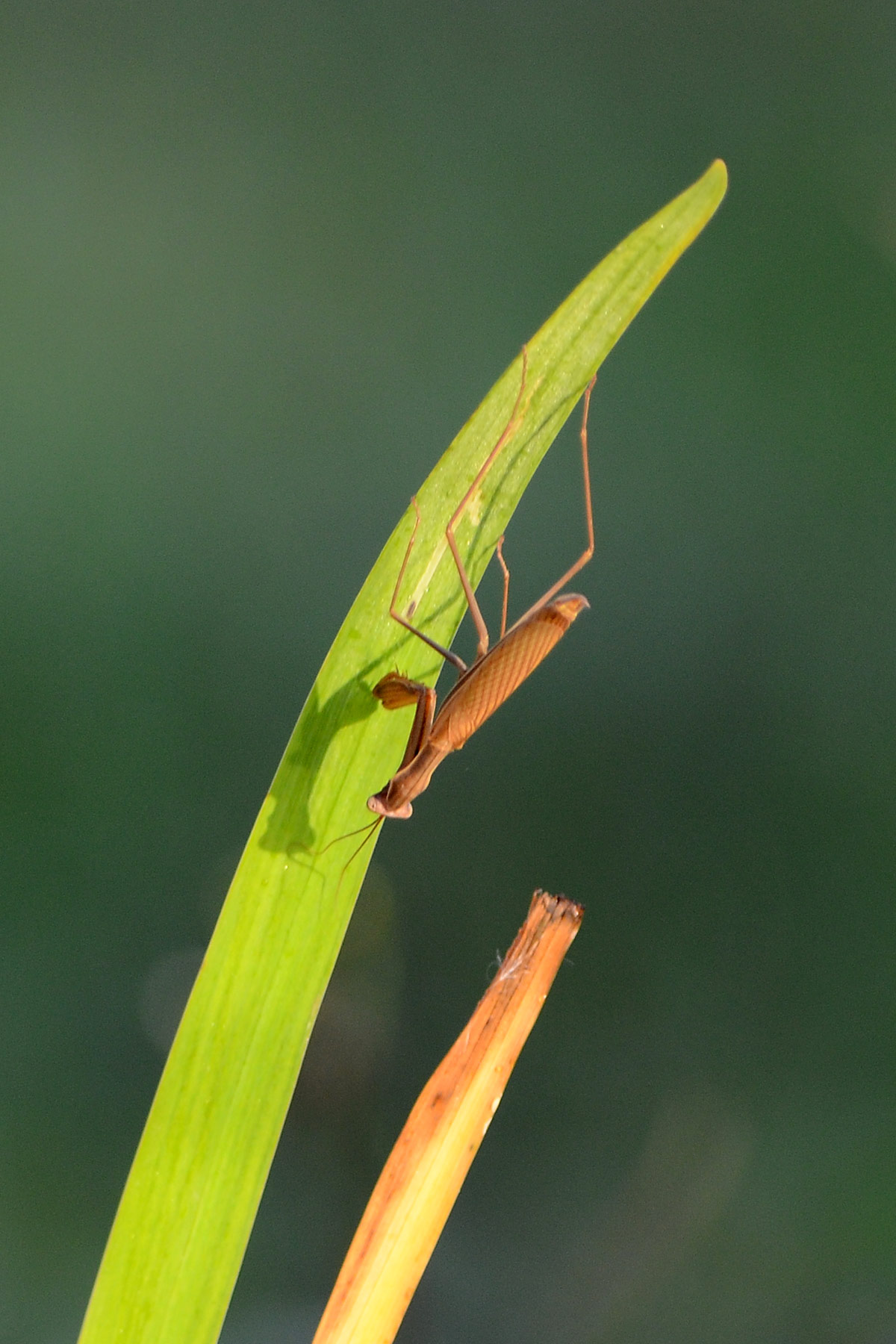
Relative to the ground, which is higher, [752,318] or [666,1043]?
[752,318]

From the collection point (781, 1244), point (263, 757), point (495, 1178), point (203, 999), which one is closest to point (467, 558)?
point (203, 999)

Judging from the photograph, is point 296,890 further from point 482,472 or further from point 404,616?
point 482,472

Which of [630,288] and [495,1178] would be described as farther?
[495,1178]

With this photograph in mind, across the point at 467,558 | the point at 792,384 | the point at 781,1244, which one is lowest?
the point at 781,1244

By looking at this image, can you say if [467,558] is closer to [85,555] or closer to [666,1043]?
[85,555]

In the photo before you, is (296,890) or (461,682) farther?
(461,682)

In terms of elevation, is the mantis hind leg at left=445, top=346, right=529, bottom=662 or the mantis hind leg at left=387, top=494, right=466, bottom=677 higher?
the mantis hind leg at left=445, top=346, right=529, bottom=662

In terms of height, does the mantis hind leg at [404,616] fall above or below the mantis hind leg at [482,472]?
below

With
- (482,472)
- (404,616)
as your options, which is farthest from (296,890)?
(482,472)
